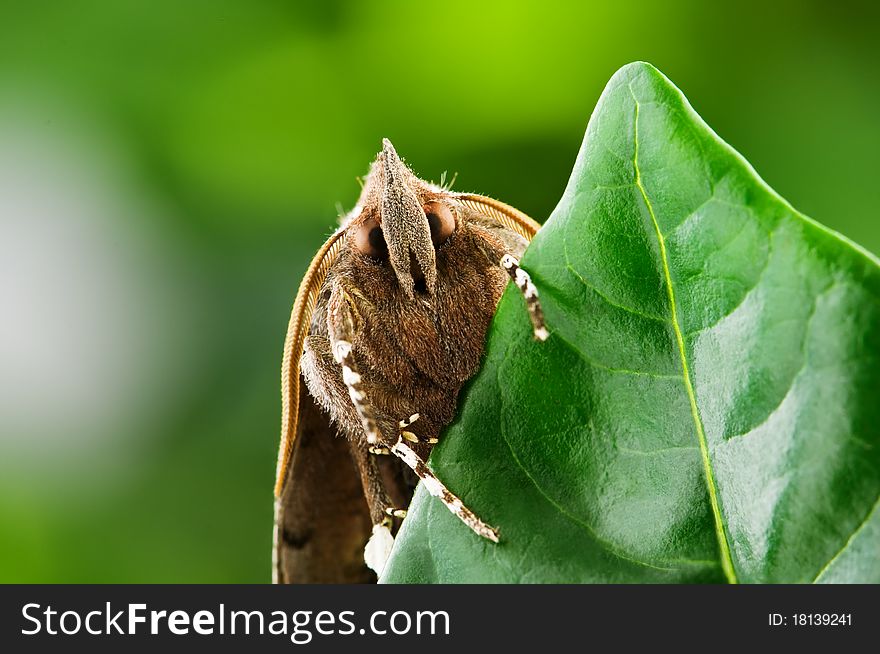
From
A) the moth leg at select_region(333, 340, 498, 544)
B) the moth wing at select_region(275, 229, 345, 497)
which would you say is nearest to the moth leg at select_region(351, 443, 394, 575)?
the moth wing at select_region(275, 229, 345, 497)

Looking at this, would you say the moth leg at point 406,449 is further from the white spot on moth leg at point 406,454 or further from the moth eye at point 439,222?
the moth eye at point 439,222

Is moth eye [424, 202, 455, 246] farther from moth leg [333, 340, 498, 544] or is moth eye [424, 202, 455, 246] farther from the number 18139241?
the number 18139241

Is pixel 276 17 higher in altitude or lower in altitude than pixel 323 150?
higher

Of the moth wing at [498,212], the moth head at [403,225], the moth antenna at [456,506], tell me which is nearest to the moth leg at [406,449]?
the moth antenna at [456,506]

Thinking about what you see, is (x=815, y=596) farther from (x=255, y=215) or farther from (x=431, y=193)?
(x=255, y=215)

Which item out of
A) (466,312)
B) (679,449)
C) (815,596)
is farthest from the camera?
(466,312)

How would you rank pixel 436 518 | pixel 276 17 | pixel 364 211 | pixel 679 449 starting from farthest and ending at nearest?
pixel 276 17
pixel 364 211
pixel 436 518
pixel 679 449

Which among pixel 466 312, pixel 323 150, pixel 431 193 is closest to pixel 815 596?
pixel 466 312
